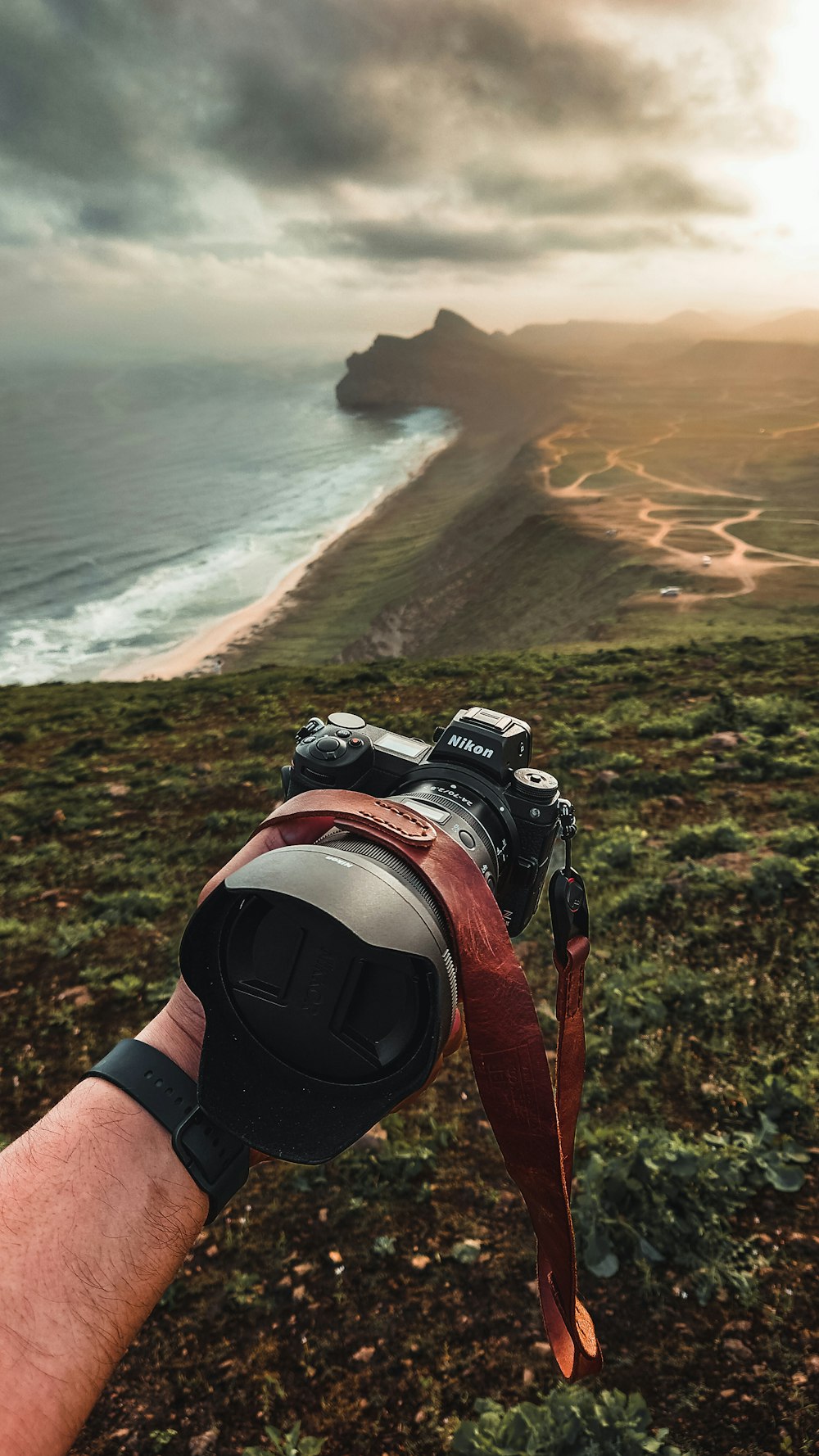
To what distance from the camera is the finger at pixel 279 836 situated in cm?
201

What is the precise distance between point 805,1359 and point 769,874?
4.07 m

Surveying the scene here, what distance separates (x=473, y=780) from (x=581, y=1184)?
9.64 feet

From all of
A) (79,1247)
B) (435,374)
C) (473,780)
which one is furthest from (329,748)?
(435,374)

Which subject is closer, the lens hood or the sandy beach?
the lens hood

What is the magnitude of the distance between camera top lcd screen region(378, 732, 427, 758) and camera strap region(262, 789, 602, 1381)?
2.74ft

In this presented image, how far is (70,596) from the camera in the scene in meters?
66.5

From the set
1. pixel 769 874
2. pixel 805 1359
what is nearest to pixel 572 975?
pixel 805 1359

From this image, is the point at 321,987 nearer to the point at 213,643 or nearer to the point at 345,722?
the point at 345,722

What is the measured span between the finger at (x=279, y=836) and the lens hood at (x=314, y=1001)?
0.20 m

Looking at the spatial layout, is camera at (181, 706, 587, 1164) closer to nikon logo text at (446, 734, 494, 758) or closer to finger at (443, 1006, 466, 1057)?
finger at (443, 1006, 466, 1057)

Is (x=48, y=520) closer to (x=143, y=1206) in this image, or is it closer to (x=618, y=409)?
(x=618, y=409)

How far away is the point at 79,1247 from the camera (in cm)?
165

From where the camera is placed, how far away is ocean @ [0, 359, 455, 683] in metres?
56.2

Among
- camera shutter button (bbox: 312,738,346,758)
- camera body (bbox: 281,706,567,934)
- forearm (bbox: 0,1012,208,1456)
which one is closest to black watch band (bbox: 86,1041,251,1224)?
forearm (bbox: 0,1012,208,1456)
